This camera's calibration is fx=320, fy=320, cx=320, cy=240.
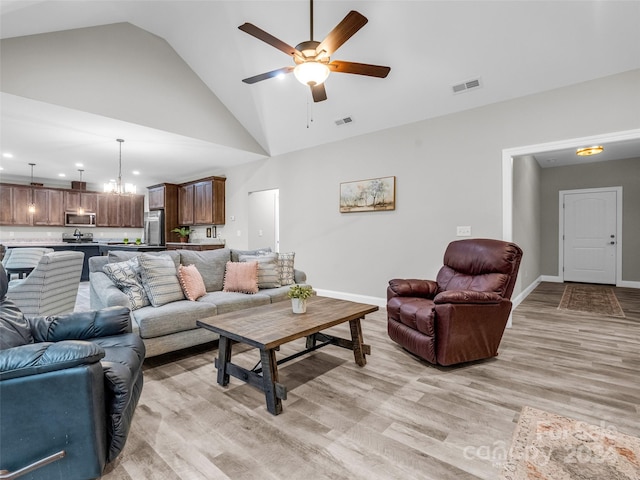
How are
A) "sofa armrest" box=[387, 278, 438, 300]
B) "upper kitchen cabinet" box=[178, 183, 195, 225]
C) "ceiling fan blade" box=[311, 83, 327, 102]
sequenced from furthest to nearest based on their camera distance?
"upper kitchen cabinet" box=[178, 183, 195, 225] < "sofa armrest" box=[387, 278, 438, 300] < "ceiling fan blade" box=[311, 83, 327, 102]

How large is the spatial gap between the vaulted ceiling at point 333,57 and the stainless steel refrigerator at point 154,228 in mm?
2227

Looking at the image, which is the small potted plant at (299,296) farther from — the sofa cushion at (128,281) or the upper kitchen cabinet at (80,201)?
the upper kitchen cabinet at (80,201)

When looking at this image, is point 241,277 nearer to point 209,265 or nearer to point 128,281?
point 209,265

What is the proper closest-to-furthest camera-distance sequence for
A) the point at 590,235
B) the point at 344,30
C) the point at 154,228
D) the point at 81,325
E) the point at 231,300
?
the point at 81,325 < the point at 344,30 < the point at 231,300 < the point at 590,235 < the point at 154,228

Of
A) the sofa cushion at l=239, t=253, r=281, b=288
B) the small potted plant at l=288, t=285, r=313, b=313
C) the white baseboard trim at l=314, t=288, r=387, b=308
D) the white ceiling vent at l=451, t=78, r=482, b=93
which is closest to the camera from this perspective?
the small potted plant at l=288, t=285, r=313, b=313

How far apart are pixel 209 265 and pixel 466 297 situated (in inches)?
106

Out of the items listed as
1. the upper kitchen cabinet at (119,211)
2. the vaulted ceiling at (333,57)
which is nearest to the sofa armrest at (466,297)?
the vaulted ceiling at (333,57)

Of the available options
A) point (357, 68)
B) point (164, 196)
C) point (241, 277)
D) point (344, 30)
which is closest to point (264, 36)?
point (344, 30)

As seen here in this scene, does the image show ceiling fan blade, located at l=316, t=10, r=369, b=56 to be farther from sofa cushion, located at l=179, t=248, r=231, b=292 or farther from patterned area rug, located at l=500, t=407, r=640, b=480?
patterned area rug, located at l=500, t=407, r=640, b=480

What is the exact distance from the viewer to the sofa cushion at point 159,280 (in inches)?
116

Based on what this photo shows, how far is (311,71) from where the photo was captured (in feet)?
8.52

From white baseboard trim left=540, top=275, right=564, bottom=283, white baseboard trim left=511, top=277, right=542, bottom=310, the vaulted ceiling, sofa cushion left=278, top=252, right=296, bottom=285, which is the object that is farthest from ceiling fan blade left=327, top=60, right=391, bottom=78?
white baseboard trim left=540, top=275, right=564, bottom=283

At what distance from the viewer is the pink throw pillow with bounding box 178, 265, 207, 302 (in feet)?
10.5

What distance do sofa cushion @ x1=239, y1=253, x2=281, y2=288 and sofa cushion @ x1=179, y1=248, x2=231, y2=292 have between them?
279mm
